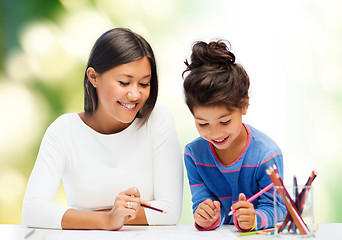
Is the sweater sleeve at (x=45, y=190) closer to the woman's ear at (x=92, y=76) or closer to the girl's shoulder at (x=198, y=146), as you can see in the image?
the woman's ear at (x=92, y=76)

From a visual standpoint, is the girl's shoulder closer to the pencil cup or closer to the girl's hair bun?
the girl's hair bun

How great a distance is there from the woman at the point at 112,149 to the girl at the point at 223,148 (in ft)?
0.33

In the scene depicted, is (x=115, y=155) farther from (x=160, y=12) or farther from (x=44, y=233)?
(x=160, y=12)

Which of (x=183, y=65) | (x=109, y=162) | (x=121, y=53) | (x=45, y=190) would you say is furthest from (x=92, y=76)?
(x=183, y=65)

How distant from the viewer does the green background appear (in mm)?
3174

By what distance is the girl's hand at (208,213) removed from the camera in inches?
55.0

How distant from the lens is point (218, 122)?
144cm

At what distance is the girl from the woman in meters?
0.10

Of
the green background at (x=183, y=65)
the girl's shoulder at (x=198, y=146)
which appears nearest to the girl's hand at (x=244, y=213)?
the girl's shoulder at (x=198, y=146)

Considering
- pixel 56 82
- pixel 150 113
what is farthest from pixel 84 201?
pixel 56 82

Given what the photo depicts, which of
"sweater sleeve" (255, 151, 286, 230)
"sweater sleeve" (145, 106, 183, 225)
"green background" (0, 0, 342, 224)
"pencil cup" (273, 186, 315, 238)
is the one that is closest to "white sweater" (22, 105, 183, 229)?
"sweater sleeve" (145, 106, 183, 225)

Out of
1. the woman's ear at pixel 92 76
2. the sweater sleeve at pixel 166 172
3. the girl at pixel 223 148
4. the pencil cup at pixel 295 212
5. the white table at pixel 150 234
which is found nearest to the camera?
the pencil cup at pixel 295 212

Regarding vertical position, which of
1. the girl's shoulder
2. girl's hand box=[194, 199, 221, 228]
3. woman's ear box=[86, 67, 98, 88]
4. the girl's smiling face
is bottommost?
girl's hand box=[194, 199, 221, 228]

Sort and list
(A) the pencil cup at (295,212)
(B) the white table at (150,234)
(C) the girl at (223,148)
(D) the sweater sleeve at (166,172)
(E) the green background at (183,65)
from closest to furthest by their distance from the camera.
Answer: (A) the pencil cup at (295,212) → (B) the white table at (150,234) → (C) the girl at (223,148) → (D) the sweater sleeve at (166,172) → (E) the green background at (183,65)
